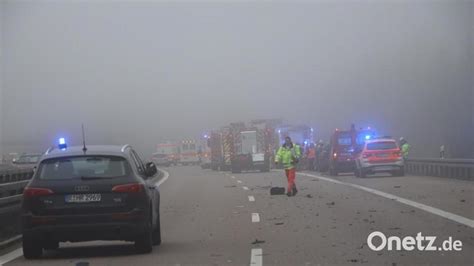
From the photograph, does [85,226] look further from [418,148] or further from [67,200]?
[418,148]

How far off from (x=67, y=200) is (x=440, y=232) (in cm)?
612

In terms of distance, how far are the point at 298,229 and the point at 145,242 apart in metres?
3.72

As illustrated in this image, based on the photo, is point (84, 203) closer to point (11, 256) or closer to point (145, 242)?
point (145, 242)

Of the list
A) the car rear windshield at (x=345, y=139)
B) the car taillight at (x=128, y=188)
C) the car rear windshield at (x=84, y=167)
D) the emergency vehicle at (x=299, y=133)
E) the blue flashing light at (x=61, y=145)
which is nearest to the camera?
the car taillight at (x=128, y=188)

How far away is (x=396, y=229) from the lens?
13.4 meters

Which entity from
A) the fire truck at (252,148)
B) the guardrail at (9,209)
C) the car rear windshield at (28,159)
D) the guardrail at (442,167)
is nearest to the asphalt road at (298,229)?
the guardrail at (9,209)

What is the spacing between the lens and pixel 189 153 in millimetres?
77188

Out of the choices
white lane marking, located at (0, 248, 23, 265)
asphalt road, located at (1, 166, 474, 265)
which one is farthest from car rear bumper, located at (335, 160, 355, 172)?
white lane marking, located at (0, 248, 23, 265)

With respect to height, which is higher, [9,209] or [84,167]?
[84,167]

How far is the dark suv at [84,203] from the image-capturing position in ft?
35.7

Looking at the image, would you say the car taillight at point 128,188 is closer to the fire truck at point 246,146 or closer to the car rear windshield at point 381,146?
the car rear windshield at point 381,146

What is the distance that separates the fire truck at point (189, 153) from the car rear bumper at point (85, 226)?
64.7 meters

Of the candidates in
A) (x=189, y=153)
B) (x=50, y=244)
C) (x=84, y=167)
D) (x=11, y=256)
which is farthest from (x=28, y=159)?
(x=189, y=153)

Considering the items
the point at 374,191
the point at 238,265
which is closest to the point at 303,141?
the point at 374,191
